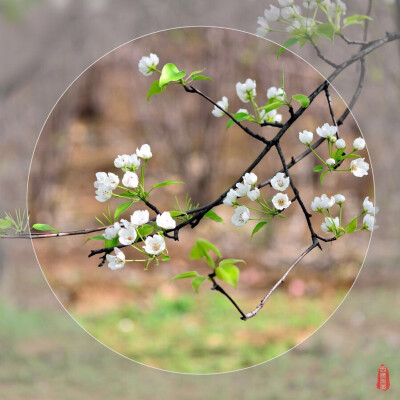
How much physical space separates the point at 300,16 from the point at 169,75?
0.24 m

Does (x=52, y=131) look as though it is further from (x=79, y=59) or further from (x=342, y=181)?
(x=342, y=181)

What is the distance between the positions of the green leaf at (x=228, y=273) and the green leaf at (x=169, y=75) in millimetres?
238

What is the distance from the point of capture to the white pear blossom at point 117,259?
726mm

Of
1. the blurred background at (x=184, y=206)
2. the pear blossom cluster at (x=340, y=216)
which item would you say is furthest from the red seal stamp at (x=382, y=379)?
the pear blossom cluster at (x=340, y=216)

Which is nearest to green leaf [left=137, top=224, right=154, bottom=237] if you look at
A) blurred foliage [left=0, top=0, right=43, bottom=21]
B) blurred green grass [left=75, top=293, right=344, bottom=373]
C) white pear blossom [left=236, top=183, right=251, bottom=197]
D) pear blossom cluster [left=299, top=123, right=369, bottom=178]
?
white pear blossom [left=236, top=183, right=251, bottom=197]

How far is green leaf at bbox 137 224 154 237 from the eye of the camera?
0.75m

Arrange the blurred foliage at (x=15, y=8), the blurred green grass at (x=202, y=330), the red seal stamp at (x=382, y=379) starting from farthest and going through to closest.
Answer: the blurred foliage at (x=15, y=8) → the blurred green grass at (x=202, y=330) → the red seal stamp at (x=382, y=379)

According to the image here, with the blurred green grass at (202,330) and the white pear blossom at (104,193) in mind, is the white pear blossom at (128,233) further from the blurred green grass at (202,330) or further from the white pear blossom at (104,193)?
the blurred green grass at (202,330)

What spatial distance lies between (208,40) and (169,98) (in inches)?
17.6

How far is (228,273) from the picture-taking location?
0.67 metres

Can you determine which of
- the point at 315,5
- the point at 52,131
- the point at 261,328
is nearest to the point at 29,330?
the point at 261,328

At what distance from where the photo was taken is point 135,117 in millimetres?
3607

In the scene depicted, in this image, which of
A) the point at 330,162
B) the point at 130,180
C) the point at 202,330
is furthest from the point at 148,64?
the point at 202,330

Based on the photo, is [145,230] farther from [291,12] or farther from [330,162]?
[291,12]
